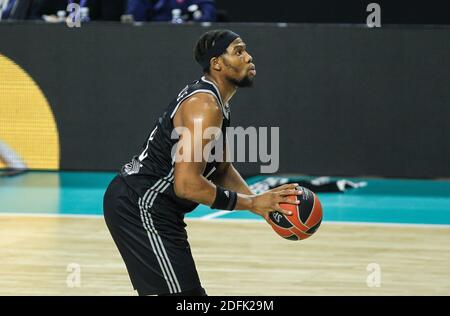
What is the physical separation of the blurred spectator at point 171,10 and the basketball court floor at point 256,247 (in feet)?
6.61

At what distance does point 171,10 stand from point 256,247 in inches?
171

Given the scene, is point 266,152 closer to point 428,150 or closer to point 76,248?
point 428,150

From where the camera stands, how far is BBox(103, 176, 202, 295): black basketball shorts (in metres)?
5.33

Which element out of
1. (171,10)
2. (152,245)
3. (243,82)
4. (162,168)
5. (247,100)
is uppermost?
(171,10)

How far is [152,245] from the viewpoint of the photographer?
536 centimetres

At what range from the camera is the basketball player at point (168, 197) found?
5.28 metres

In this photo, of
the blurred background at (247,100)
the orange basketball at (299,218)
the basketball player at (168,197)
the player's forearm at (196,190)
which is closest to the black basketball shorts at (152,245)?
the basketball player at (168,197)

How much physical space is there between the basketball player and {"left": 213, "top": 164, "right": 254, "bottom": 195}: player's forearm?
0.29m

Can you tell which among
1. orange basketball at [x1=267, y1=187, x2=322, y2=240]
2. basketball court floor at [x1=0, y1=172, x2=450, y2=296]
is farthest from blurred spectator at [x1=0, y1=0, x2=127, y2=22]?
orange basketball at [x1=267, y1=187, x2=322, y2=240]

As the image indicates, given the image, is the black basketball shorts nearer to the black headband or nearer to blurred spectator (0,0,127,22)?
the black headband

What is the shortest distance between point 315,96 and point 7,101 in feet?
11.2

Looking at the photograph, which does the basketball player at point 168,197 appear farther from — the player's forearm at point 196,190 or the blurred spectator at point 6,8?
the blurred spectator at point 6,8

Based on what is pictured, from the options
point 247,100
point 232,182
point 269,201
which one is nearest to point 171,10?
point 247,100

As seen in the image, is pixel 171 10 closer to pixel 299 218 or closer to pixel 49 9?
pixel 49 9
